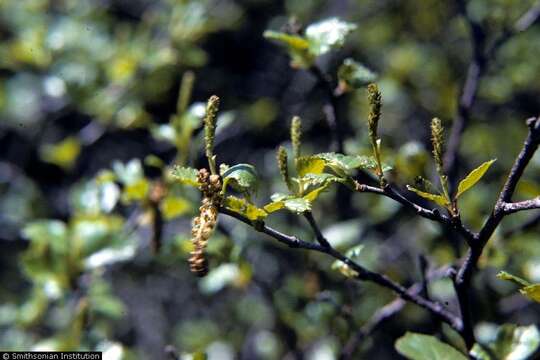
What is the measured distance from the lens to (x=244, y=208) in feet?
2.67

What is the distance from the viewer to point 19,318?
1546 millimetres

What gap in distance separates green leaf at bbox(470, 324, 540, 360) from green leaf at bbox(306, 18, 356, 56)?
1.83 feet

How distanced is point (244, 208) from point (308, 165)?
12 centimetres

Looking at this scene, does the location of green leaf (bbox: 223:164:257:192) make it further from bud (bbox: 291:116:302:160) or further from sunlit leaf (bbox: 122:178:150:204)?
sunlit leaf (bbox: 122:178:150:204)

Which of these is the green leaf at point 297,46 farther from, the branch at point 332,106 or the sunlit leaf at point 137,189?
the sunlit leaf at point 137,189

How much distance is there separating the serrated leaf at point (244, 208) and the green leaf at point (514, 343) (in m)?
0.42

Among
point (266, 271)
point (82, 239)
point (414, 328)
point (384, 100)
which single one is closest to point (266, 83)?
point (384, 100)

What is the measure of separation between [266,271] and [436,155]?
1.54 metres

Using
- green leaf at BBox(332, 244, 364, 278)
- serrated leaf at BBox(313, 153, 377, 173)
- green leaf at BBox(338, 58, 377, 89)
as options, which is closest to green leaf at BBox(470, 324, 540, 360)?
green leaf at BBox(332, 244, 364, 278)

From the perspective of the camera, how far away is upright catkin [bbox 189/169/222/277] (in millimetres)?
792

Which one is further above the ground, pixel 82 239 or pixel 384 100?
pixel 384 100

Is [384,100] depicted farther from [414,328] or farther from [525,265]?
[525,265]

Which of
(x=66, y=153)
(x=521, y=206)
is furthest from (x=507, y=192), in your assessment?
(x=66, y=153)

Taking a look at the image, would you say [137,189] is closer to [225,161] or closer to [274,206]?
[274,206]
